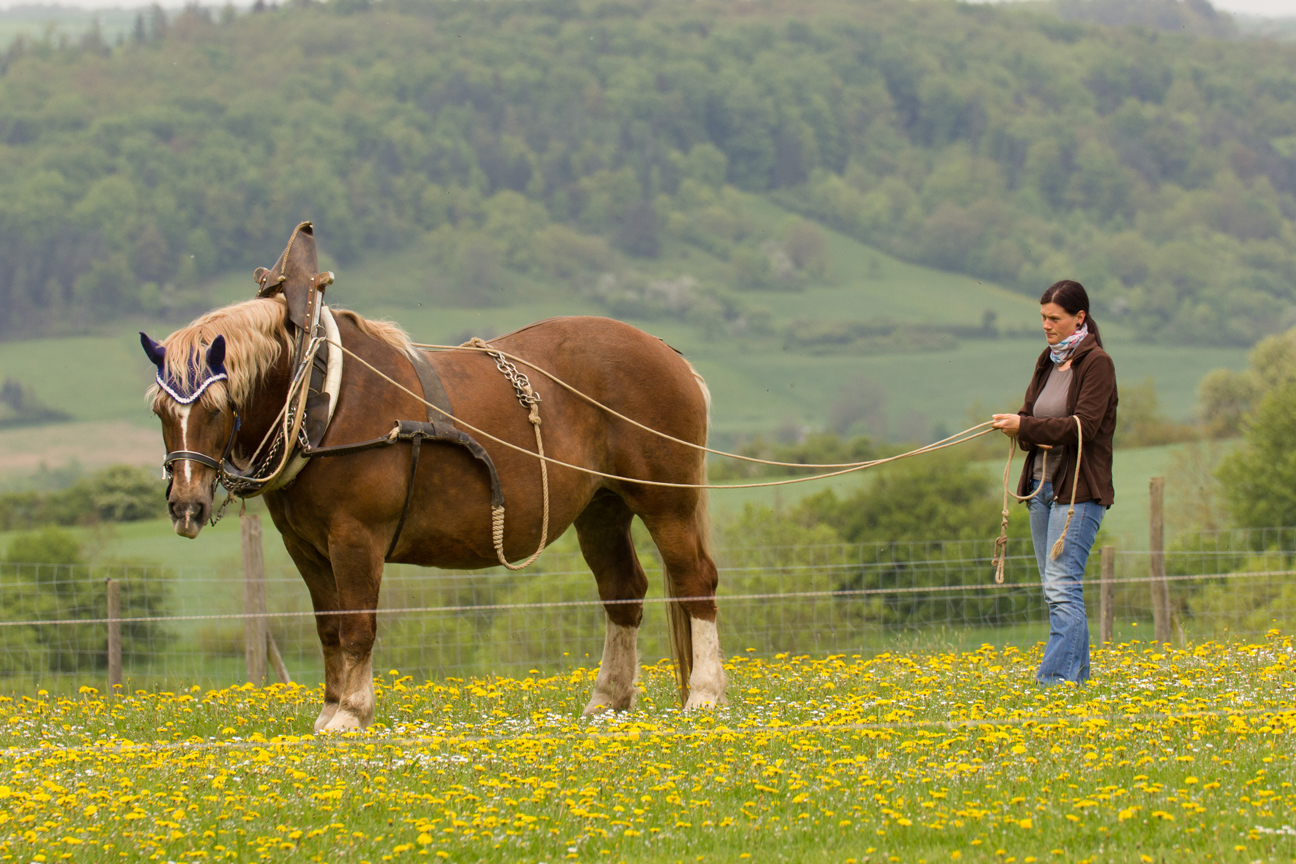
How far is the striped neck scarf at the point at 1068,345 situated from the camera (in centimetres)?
685

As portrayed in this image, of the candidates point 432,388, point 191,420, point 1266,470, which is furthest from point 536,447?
point 1266,470

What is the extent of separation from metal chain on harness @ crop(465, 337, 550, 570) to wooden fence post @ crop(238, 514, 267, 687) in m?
4.47

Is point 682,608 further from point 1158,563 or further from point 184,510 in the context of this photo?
point 1158,563

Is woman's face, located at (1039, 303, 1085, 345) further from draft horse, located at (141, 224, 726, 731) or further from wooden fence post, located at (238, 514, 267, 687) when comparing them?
wooden fence post, located at (238, 514, 267, 687)

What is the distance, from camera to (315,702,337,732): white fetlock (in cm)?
650

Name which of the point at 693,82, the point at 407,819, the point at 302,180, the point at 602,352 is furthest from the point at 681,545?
the point at 693,82

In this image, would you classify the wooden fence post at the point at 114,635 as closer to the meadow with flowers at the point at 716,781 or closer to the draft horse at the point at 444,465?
the meadow with flowers at the point at 716,781

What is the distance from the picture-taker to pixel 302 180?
134375 mm

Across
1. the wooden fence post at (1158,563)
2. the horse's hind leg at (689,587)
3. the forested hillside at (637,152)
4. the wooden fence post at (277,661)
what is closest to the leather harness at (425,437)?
the horse's hind leg at (689,587)

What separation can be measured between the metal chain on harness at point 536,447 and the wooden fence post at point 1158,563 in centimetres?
724

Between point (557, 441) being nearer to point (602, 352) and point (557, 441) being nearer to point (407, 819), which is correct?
point (602, 352)

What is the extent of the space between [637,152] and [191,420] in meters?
158

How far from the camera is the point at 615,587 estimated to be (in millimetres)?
7762

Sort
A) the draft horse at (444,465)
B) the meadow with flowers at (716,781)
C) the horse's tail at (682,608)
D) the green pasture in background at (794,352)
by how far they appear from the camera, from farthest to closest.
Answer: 1. the green pasture in background at (794,352)
2. the horse's tail at (682,608)
3. the draft horse at (444,465)
4. the meadow with flowers at (716,781)
